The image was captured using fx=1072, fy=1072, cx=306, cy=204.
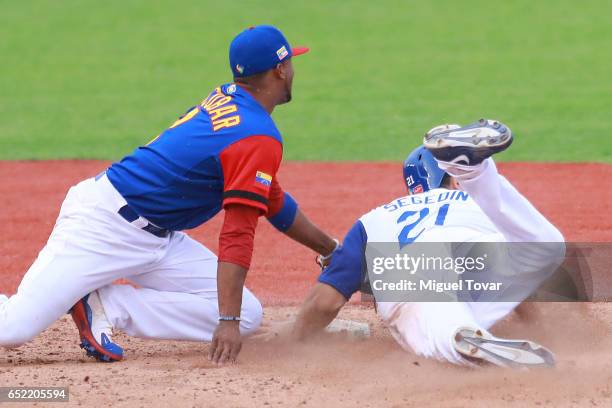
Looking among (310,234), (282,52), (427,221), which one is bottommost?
(310,234)

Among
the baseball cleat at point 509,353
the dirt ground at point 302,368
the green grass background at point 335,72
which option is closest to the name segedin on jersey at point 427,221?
the dirt ground at point 302,368

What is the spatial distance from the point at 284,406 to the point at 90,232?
138cm

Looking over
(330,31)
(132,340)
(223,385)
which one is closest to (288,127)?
(330,31)

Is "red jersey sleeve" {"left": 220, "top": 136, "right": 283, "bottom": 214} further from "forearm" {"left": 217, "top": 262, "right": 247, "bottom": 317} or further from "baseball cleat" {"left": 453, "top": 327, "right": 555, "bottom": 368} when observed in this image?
"baseball cleat" {"left": 453, "top": 327, "right": 555, "bottom": 368}

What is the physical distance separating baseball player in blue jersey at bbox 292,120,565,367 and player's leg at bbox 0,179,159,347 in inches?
36.2

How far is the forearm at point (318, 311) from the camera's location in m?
5.15

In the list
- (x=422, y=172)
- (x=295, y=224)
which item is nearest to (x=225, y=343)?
(x=295, y=224)

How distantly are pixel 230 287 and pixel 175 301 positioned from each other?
0.59 m

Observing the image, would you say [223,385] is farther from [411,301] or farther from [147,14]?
[147,14]

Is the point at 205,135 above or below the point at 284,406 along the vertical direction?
above

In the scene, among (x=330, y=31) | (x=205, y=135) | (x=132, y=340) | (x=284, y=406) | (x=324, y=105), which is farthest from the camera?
(x=330, y=31)

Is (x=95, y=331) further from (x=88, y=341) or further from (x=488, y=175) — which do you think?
(x=488, y=175)

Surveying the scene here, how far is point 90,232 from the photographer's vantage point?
16.4ft

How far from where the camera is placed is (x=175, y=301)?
17.1ft
